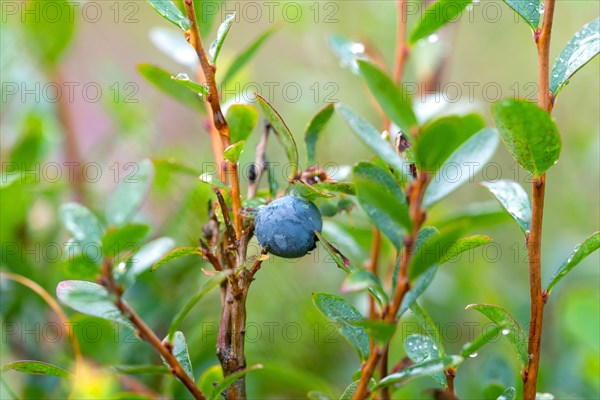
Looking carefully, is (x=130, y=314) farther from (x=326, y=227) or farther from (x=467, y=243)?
(x=326, y=227)

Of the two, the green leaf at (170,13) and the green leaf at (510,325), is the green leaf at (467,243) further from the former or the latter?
the green leaf at (170,13)

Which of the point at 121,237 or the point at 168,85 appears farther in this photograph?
the point at 168,85

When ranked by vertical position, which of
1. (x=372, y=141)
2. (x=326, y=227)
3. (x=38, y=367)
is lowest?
(x=38, y=367)

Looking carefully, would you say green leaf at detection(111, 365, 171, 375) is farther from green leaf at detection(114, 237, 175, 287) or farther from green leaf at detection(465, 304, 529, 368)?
green leaf at detection(465, 304, 529, 368)

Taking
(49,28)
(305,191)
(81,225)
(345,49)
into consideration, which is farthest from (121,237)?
(49,28)

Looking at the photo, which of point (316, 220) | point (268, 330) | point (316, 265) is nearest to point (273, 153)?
point (316, 265)

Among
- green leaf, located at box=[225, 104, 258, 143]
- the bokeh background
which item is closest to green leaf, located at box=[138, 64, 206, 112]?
the bokeh background
